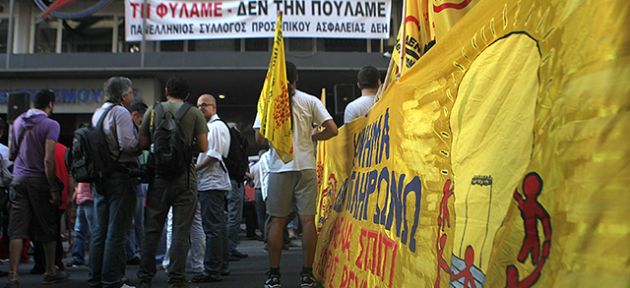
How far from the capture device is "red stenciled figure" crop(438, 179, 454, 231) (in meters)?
1.96

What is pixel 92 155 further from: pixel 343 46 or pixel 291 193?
pixel 343 46

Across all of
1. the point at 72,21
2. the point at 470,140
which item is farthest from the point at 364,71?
the point at 72,21

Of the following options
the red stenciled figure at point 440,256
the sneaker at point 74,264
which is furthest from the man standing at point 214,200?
the red stenciled figure at point 440,256

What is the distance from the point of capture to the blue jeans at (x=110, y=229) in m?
4.33

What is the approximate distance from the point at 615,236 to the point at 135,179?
410 centimetres

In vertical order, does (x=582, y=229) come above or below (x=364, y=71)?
below

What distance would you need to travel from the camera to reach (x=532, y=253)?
1366 millimetres

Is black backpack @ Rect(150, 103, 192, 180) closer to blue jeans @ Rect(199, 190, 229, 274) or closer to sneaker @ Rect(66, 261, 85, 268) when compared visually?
blue jeans @ Rect(199, 190, 229, 274)

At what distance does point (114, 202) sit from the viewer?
4418 mm

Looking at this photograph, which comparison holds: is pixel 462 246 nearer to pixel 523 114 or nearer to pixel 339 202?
pixel 523 114

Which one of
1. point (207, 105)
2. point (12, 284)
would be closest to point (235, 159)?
point (207, 105)

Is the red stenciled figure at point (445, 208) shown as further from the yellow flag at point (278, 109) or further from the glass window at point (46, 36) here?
the glass window at point (46, 36)

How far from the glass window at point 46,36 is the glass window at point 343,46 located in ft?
27.4

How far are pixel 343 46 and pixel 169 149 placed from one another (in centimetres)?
1256
